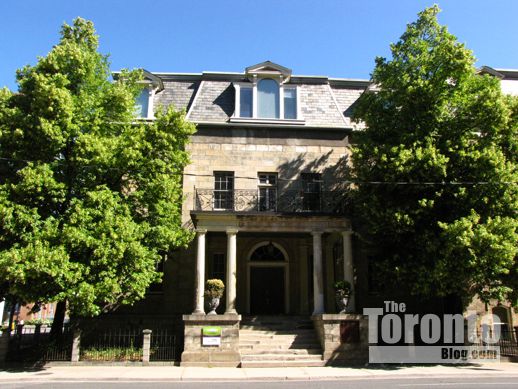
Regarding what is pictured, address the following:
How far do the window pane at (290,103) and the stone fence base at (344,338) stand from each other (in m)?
9.91

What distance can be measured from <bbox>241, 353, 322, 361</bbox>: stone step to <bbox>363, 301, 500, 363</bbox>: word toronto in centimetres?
224

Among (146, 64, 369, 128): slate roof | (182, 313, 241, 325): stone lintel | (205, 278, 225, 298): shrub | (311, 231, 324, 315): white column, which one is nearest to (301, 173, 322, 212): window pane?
(311, 231, 324, 315): white column

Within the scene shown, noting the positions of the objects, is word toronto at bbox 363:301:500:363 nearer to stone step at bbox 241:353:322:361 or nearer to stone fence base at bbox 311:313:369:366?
stone fence base at bbox 311:313:369:366

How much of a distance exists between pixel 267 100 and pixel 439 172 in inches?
377

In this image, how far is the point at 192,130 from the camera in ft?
55.0

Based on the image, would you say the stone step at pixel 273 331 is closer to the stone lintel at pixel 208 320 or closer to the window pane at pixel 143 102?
the stone lintel at pixel 208 320

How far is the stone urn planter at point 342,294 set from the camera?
1708 cm

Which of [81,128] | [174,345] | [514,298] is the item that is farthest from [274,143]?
[514,298]

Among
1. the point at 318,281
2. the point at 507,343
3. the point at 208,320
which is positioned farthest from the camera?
the point at 318,281

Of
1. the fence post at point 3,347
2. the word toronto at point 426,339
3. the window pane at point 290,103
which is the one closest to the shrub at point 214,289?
the word toronto at point 426,339

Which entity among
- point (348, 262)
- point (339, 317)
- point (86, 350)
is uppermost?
point (348, 262)

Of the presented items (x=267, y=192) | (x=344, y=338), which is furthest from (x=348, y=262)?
(x=267, y=192)

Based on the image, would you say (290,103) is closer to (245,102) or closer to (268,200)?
(245,102)

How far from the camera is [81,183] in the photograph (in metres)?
15.7
